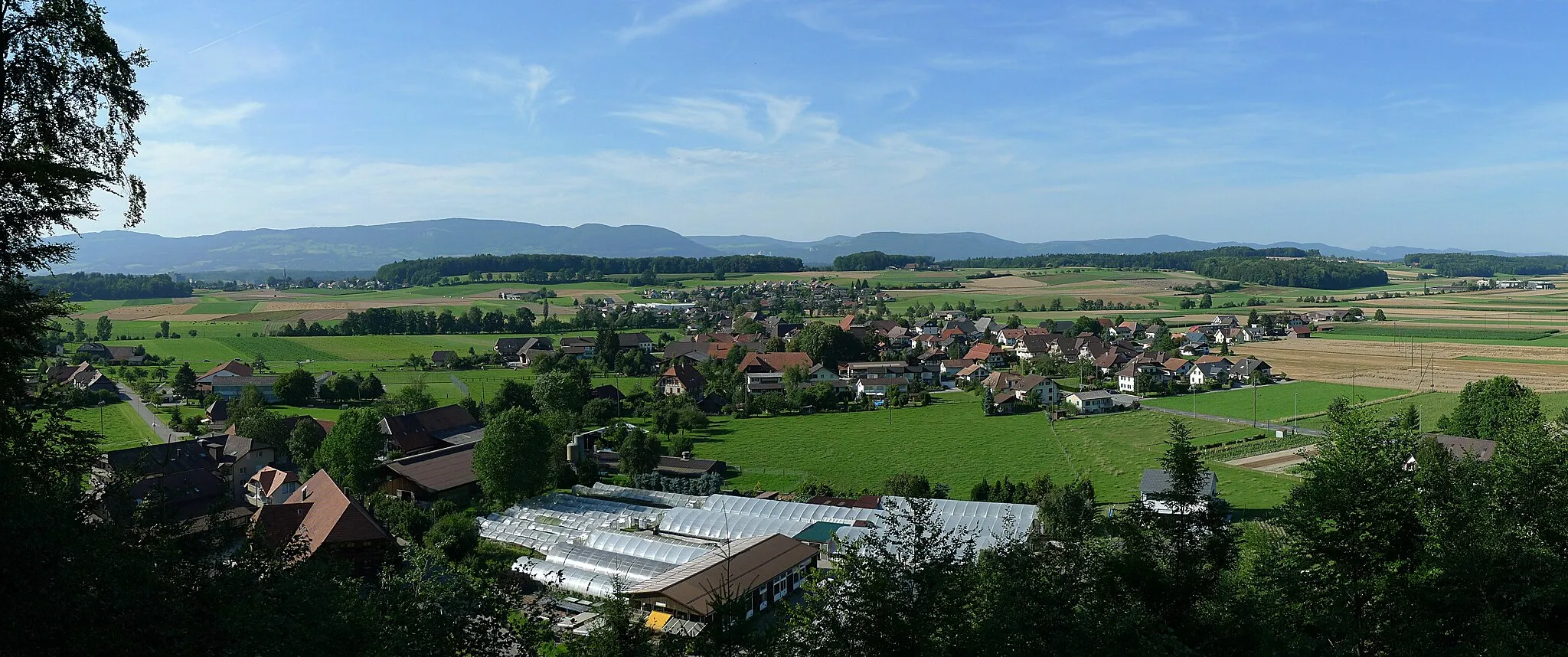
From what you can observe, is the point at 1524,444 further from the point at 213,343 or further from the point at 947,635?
the point at 213,343

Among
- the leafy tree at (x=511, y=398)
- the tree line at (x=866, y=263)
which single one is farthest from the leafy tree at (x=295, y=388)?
the tree line at (x=866, y=263)

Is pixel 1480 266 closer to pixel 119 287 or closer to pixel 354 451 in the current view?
pixel 354 451

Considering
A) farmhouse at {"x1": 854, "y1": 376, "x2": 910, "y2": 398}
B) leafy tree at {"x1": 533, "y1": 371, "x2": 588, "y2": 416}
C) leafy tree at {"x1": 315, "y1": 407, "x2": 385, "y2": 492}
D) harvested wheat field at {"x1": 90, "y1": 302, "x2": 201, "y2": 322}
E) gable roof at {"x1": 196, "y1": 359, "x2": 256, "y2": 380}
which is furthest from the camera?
harvested wheat field at {"x1": 90, "y1": 302, "x2": 201, "y2": 322}

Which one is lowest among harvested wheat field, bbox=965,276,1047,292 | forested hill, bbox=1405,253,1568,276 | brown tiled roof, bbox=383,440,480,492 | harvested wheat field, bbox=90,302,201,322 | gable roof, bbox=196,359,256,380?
brown tiled roof, bbox=383,440,480,492

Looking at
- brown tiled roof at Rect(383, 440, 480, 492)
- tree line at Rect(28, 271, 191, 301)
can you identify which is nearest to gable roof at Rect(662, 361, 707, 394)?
brown tiled roof at Rect(383, 440, 480, 492)

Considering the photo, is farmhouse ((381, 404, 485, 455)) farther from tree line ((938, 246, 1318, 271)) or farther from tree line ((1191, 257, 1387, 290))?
tree line ((938, 246, 1318, 271))

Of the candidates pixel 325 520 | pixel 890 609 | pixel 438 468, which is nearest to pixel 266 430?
pixel 438 468

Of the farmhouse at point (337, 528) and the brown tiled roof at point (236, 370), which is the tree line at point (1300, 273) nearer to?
the brown tiled roof at point (236, 370)
